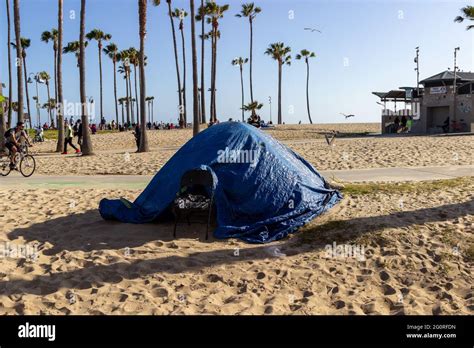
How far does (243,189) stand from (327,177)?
552cm

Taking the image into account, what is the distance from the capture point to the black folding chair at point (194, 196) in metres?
7.27

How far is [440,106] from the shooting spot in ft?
123

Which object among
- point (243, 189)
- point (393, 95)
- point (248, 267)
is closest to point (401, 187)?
point (243, 189)

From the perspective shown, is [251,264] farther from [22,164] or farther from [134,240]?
[22,164]

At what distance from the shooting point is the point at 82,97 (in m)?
22.2


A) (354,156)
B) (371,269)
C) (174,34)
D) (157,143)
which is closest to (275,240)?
(371,269)

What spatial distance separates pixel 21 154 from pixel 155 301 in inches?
448

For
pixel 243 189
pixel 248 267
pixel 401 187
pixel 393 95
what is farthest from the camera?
pixel 393 95

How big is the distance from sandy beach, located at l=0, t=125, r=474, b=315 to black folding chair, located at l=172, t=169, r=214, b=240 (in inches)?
12.6

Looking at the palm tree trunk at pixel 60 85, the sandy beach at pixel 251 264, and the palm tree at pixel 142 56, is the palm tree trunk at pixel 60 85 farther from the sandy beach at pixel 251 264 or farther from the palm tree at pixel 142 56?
the sandy beach at pixel 251 264

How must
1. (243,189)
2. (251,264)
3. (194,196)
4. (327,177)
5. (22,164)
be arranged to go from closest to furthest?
(251,264) → (243,189) → (194,196) → (327,177) → (22,164)

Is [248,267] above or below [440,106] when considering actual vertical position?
below

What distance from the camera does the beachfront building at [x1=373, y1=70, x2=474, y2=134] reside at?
115ft

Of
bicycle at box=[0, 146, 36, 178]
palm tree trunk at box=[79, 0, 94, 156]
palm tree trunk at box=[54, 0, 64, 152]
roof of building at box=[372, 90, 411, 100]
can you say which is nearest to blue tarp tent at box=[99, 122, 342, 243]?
bicycle at box=[0, 146, 36, 178]
